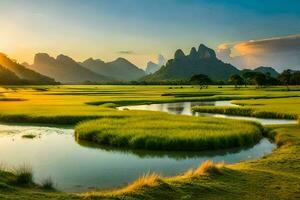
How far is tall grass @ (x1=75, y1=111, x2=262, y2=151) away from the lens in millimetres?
33250

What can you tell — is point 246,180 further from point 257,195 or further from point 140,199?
point 140,199

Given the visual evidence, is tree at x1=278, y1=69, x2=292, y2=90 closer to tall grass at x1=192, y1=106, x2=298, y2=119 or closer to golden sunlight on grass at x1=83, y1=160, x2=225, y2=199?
tall grass at x1=192, y1=106, x2=298, y2=119

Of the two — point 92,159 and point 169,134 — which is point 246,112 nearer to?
point 169,134

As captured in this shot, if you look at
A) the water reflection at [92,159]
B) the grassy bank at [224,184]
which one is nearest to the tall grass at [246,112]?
the water reflection at [92,159]

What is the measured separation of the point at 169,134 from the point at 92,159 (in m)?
8.41

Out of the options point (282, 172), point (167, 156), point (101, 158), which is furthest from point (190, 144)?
point (282, 172)

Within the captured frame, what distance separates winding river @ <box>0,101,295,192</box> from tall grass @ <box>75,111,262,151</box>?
3.42ft

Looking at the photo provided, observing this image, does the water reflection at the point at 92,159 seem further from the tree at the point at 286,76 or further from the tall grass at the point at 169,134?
the tree at the point at 286,76

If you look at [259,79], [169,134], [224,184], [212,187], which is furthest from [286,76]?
[212,187]

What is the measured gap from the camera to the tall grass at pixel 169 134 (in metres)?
33.2

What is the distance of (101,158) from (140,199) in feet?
48.0

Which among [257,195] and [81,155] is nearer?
[257,195]

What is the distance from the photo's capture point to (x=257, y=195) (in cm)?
1772

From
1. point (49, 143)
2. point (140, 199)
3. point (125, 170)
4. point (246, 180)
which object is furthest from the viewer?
point (49, 143)
